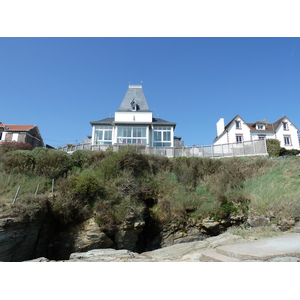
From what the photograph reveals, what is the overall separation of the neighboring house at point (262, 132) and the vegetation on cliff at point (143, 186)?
1956 cm

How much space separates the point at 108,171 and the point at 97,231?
3.98m

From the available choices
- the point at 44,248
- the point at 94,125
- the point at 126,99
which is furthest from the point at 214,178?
the point at 126,99

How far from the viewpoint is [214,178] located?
13516mm

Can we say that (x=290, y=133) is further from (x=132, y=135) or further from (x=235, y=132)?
(x=132, y=135)

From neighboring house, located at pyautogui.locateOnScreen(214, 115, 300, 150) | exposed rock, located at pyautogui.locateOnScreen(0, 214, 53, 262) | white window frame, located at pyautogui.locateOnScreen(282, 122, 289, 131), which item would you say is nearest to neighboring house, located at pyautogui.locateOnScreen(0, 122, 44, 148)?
exposed rock, located at pyautogui.locateOnScreen(0, 214, 53, 262)

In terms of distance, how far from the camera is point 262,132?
32.5m

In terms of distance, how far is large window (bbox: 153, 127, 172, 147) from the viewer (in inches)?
1024

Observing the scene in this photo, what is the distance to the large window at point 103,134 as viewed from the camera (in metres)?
26.2

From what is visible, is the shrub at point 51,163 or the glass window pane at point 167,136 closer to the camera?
the shrub at point 51,163

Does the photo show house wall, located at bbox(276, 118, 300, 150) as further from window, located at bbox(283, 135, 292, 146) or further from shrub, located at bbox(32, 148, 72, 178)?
shrub, located at bbox(32, 148, 72, 178)

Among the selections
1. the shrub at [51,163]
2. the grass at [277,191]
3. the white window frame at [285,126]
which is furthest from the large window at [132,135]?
the white window frame at [285,126]

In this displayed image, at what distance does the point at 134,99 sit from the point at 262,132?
21.6 m

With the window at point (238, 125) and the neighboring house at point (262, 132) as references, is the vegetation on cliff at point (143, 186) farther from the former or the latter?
the window at point (238, 125)

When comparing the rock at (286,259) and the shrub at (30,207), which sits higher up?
the shrub at (30,207)
